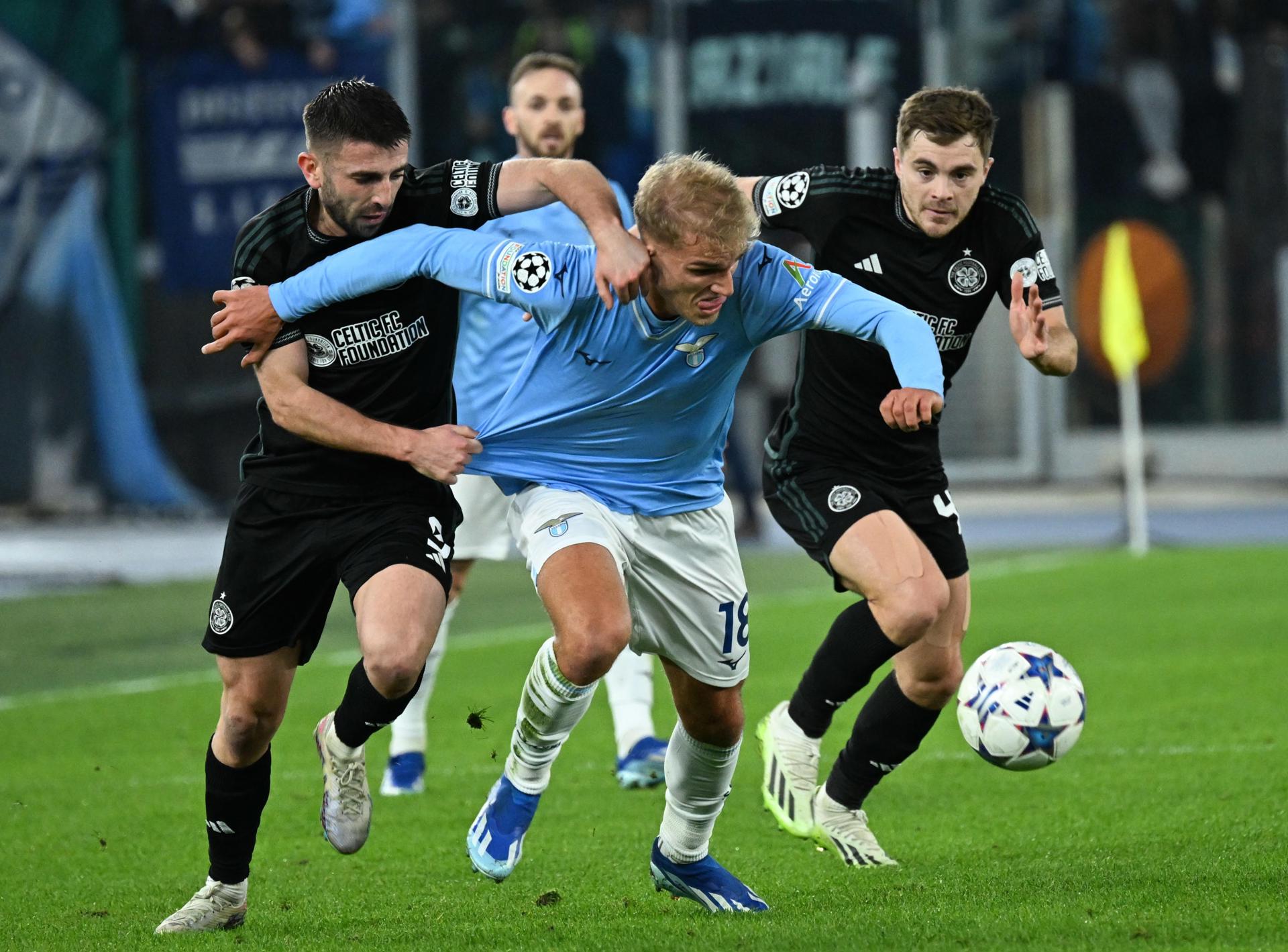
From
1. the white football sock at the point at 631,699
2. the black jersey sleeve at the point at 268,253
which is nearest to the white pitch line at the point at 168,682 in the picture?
the white football sock at the point at 631,699

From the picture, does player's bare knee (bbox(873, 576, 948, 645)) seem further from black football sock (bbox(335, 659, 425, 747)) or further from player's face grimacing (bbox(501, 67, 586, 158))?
player's face grimacing (bbox(501, 67, 586, 158))

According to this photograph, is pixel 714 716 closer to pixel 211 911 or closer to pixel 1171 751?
pixel 211 911

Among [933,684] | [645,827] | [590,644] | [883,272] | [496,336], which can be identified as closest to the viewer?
[590,644]

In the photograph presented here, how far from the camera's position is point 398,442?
4594 mm

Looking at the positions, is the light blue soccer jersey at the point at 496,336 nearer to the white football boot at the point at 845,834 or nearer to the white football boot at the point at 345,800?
the white football boot at the point at 845,834

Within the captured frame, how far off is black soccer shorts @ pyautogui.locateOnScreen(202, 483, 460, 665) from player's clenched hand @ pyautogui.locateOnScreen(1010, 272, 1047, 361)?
1621 millimetres

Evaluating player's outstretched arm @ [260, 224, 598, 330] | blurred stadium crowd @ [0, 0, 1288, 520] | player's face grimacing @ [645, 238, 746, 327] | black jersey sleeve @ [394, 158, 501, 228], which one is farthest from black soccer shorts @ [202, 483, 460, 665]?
blurred stadium crowd @ [0, 0, 1288, 520]

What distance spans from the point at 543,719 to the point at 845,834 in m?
1.16

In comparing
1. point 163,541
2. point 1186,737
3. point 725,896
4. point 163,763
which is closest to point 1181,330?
point 163,541

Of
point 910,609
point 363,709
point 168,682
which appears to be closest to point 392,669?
point 363,709

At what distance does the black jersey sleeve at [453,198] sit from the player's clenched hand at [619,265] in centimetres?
49

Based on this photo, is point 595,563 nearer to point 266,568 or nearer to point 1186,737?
point 266,568

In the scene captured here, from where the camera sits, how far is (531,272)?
4617 mm

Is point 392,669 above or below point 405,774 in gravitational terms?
above
